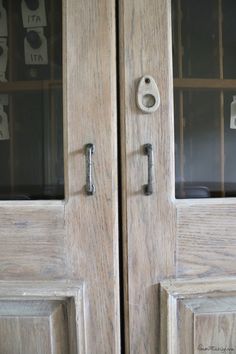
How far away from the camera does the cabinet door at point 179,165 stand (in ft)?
1.98

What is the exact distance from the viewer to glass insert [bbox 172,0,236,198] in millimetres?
650

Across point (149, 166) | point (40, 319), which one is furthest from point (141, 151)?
point (40, 319)

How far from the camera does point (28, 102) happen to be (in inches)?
25.9

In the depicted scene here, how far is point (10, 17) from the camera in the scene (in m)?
0.66

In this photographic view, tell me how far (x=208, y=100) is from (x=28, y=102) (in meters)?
0.39

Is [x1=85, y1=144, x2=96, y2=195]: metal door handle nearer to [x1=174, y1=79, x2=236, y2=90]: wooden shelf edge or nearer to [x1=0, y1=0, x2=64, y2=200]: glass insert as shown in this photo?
[x1=0, y1=0, x2=64, y2=200]: glass insert

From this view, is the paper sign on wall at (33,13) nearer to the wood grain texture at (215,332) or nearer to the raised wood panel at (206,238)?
the raised wood panel at (206,238)

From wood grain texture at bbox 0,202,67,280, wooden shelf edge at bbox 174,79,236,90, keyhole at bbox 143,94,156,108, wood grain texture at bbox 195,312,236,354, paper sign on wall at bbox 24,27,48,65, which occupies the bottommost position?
wood grain texture at bbox 195,312,236,354

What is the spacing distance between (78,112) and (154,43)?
0.20 metres

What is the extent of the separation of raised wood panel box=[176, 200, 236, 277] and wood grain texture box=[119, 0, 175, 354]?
0.02 m

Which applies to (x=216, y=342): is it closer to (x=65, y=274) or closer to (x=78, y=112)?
(x=65, y=274)

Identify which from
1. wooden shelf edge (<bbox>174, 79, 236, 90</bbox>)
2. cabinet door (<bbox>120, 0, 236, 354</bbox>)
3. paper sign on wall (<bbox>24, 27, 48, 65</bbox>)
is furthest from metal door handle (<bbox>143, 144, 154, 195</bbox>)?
paper sign on wall (<bbox>24, 27, 48, 65</bbox>)

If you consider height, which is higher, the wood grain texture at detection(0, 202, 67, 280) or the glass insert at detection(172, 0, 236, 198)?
the glass insert at detection(172, 0, 236, 198)

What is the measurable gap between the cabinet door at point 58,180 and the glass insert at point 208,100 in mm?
161
